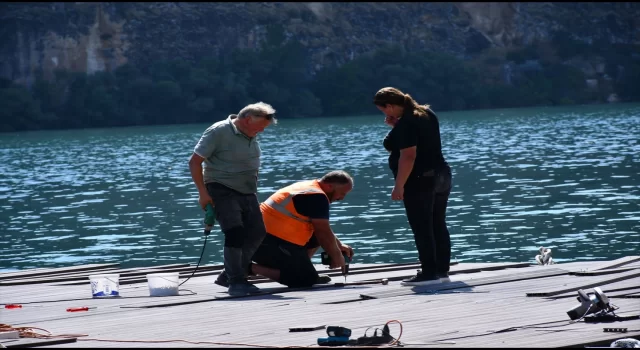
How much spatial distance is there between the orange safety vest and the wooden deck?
1.47 feet

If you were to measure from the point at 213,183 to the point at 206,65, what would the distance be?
104836 mm

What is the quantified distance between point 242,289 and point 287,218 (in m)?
0.80

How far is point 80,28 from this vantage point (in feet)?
386

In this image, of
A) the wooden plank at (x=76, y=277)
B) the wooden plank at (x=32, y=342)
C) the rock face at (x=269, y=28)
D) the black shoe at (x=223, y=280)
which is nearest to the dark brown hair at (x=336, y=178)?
the black shoe at (x=223, y=280)

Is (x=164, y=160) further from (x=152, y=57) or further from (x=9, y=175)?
(x=152, y=57)

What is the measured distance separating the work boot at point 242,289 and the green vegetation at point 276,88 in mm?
91918

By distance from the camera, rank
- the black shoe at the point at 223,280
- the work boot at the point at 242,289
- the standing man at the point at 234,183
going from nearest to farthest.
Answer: the work boot at the point at 242,289
the standing man at the point at 234,183
the black shoe at the point at 223,280

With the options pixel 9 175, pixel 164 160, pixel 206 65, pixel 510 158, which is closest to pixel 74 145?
pixel 164 160

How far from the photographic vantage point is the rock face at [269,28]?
115500mm

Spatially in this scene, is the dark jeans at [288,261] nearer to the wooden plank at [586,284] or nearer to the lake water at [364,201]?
the wooden plank at [586,284]

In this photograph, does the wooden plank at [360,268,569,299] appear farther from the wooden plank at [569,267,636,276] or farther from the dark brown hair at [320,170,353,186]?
the dark brown hair at [320,170,353,186]

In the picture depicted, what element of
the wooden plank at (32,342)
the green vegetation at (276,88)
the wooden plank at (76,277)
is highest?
the wooden plank at (32,342)

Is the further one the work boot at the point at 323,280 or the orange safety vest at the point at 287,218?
the work boot at the point at 323,280

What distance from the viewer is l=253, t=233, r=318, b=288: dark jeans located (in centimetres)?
1001
